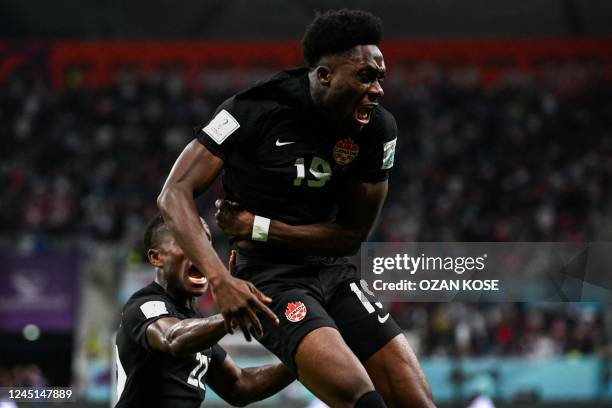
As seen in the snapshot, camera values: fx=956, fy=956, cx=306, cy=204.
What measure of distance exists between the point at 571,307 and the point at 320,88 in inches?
468

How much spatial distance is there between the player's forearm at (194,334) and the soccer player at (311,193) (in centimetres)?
23

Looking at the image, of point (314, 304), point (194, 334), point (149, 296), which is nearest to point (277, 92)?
point (314, 304)

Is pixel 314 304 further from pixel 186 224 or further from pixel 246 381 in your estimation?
pixel 246 381

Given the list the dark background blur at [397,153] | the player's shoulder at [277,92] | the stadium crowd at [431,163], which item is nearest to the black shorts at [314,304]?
the player's shoulder at [277,92]

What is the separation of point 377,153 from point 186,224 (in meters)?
1.01

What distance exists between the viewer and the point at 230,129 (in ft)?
13.9

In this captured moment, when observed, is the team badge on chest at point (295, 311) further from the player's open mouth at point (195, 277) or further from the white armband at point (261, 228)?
the player's open mouth at point (195, 277)

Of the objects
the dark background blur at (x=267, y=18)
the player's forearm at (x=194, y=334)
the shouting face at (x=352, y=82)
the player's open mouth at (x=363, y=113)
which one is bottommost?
the player's forearm at (x=194, y=334)

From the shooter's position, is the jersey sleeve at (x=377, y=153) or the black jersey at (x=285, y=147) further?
the jersey sleeve at (x=377, y=153)

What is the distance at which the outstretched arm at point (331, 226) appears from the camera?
14.4ft

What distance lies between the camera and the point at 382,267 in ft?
22.0

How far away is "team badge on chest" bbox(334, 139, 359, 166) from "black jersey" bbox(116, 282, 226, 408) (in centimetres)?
127

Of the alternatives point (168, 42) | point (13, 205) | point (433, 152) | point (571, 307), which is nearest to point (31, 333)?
point (13, 205)

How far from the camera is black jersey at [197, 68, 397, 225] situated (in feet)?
14.1
